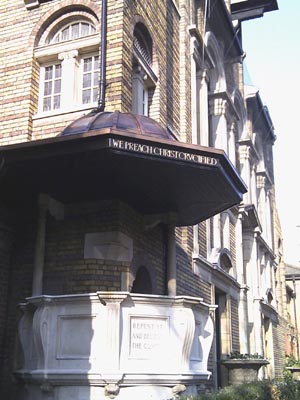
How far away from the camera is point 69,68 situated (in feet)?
36.5

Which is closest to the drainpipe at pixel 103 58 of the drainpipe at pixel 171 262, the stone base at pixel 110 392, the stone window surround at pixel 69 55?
the stone window surround at pixel 69 55

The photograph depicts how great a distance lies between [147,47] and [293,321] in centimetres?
3007

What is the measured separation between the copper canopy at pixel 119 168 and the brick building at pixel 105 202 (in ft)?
0.10

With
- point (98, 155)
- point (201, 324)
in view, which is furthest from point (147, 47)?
point (201, 324)

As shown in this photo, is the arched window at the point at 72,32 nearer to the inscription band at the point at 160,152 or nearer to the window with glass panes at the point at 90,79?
the window with glass panes at the point at 90,79

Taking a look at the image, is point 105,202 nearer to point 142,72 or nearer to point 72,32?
point 142,72

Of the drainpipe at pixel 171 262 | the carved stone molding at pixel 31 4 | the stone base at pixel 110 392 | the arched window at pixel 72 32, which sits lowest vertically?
the stone base at pixel 110 392

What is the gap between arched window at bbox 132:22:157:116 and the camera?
1136 cm

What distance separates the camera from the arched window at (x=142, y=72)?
37.3 ft

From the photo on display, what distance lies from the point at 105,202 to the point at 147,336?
8.61 ft

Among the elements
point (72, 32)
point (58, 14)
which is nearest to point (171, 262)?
point (72, 32)

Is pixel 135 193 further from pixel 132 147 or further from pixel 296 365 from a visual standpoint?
pixel 296 365

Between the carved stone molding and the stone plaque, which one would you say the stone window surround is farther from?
the stone plaque

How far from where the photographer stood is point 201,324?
8.56 m
